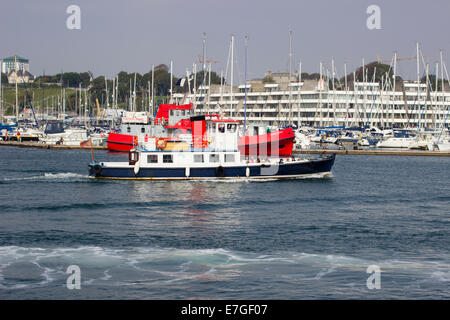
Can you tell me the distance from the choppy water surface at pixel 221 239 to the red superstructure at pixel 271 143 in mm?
13839

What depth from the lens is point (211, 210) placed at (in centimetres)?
3638

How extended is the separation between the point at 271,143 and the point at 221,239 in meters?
37.7

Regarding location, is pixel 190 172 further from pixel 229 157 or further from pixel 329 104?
pixel 329 104

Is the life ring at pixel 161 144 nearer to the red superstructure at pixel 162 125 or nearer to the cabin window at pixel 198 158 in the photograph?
the cabin window at pixel 198 158

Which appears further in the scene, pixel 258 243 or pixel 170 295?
pixel 258 243

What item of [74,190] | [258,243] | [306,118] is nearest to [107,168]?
[74,190]

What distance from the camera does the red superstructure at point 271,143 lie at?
63.7 m

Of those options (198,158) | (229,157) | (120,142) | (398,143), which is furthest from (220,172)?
(398,143)

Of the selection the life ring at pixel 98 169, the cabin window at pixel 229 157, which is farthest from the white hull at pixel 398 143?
the life ring at pixel 98 169

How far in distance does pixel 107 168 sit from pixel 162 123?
95.9 feet

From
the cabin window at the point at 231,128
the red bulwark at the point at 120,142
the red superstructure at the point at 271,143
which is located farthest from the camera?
the red bulwark at the point at 120,142

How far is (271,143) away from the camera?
64500 millimetres

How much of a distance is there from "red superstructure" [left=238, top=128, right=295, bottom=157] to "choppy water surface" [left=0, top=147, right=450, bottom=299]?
13.8 m
